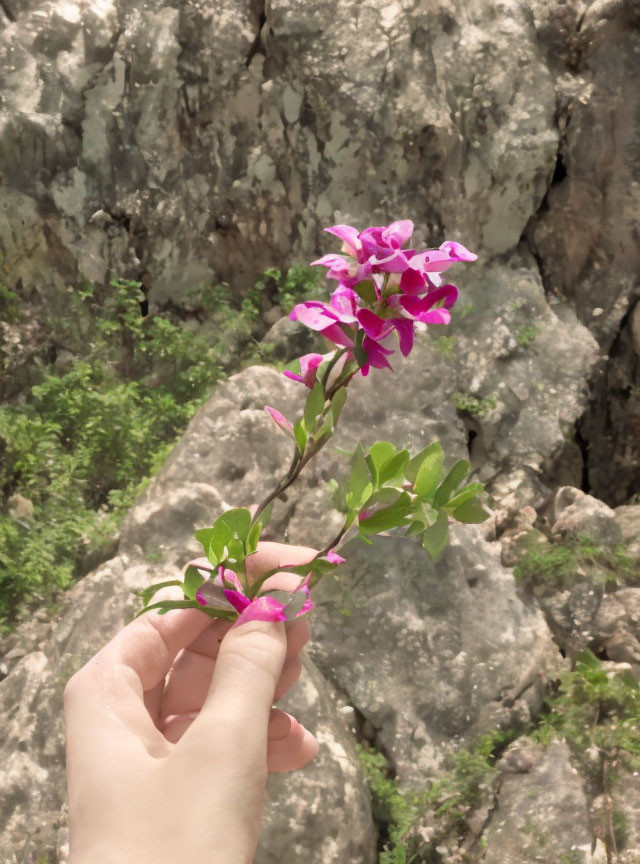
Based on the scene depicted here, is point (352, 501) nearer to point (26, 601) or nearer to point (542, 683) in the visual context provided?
point (542, 683)

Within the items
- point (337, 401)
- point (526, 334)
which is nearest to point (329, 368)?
point (337, 401)

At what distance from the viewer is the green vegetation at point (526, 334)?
13.7ft

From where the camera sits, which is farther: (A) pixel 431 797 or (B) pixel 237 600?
(A) pixel 431 797

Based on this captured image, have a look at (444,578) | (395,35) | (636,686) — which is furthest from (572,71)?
(636,686)

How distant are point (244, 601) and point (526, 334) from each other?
129 inches

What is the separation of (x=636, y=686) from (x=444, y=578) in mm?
931

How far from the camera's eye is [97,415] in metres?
3.90

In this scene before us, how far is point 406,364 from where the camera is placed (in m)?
3.76

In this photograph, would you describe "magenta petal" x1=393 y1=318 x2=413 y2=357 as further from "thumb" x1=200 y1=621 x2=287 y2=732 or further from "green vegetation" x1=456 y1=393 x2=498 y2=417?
"green vegetation" x1=456 y1=393 x2=498 y2=417

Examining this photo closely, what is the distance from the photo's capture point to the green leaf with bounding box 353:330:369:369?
121 cm

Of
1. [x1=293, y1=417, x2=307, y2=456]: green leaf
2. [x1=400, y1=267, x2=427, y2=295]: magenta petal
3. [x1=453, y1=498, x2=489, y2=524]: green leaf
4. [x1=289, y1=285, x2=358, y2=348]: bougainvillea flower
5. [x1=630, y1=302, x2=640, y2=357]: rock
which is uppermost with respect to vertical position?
[x1=400, y1=267, x2=427, y2=295]: magenta petal

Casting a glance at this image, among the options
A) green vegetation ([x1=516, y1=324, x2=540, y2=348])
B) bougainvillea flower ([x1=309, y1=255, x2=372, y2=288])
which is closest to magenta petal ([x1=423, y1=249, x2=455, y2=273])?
bougainvillea flower ([x1=309, y1=255, x2=372, y2=288])

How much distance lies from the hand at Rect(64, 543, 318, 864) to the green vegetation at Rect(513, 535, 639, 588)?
2.23 meters

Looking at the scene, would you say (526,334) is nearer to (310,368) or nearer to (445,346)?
(445,346)
